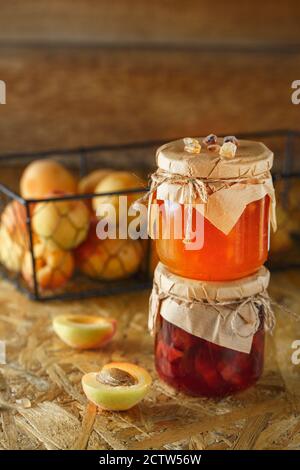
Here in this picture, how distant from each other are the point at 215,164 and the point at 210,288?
0.39 feet

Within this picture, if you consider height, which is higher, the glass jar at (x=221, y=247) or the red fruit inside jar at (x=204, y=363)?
the glass jar at (x=221, y=247)

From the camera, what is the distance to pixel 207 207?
663mm

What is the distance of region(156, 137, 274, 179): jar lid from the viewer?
65 centimetres

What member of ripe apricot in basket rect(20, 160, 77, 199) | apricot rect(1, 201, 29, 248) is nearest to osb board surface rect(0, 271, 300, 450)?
apricot rect(1, 201, 29, 248)

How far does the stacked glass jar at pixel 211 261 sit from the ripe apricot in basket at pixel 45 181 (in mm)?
360

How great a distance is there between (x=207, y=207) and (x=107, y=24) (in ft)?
2.68

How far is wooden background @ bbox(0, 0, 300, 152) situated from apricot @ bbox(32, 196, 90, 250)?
0.49 metres

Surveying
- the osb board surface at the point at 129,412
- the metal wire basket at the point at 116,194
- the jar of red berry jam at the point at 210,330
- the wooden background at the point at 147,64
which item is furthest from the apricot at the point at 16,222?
the wooden background at the point at 147,64

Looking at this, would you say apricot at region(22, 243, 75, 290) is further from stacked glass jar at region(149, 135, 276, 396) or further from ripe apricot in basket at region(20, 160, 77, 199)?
stacked glass jar at region(149, 135, 276, 396)

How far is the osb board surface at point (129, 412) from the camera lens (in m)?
0.66

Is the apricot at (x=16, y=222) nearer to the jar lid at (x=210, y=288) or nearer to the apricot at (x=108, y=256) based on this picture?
the apricot at (x=108, y=256)

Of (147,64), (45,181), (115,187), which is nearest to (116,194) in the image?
(115,187)

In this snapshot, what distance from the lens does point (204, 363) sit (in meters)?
0.71

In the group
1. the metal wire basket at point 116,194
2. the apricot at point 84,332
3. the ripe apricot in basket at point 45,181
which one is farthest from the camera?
the ripe apricot in basket at point 45,181
